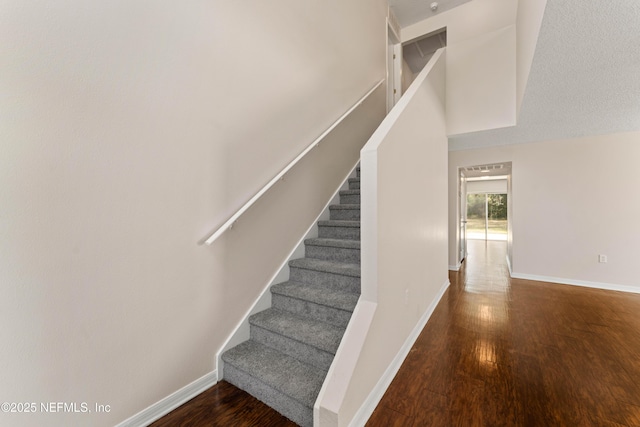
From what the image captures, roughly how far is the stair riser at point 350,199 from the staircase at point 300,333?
1.97 ft

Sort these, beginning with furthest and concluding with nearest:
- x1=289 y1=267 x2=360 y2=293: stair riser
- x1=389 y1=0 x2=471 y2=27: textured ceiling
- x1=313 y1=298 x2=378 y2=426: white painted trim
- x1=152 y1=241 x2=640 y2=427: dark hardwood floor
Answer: x1=389 y1=0 x2=471 y2=27: textured ceiling → x1=289 y1=267 x2=360 y2=293: stair riser → x1=152 y1=241 x2=640 y2=427: dark hardwood floor → x1=313 y1=298 x2=378 y2=426: white painted trim

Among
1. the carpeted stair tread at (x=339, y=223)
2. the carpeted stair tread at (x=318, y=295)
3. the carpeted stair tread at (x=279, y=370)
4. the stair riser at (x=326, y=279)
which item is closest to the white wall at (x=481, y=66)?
the carpeted stair tread at (x=339, y=223)

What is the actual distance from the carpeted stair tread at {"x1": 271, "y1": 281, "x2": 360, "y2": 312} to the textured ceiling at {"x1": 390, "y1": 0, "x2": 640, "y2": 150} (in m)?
2.27

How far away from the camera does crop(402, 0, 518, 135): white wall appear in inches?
139

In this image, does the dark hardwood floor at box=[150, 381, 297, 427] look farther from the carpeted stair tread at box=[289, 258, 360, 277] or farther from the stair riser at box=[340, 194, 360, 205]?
the stair riser at box=[340, 194, 360, 205]

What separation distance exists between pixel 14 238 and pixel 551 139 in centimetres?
620

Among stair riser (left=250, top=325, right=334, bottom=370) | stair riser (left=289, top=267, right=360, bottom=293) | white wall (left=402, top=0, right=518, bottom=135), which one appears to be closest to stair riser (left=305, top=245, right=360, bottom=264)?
stair riser (left=289, top=267, right=360, bottom=293)

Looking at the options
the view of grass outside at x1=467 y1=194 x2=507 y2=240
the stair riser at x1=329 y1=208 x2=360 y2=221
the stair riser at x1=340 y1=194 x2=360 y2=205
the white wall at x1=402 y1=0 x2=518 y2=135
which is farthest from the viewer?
the view of grass outside at x1=467 y1=194 x2=507 y2=240

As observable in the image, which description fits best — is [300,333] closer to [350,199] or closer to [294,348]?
[294,348]

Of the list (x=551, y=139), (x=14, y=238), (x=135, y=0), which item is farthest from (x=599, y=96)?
→ (x=14, y=238)

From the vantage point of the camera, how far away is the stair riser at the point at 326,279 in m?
1.97

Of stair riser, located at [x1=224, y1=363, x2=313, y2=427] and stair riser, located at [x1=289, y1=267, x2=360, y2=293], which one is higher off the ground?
stair riser, located at [x1=289, y1=267, x2=360, y2=293]

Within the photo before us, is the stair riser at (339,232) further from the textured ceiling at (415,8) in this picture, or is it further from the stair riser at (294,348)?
the textured ceiling at (415,8)

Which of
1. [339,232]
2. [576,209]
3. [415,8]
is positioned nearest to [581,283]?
[576,209]
